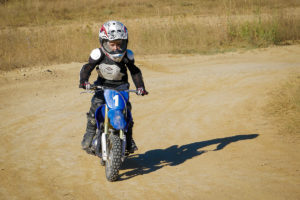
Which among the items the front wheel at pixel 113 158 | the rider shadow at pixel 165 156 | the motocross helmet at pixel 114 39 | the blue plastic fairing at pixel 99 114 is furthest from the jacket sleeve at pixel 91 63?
the rider shadow at pixel 165 156

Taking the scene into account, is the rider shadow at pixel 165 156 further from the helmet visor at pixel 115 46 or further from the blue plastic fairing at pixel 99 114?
the helmet visor at pixel 115 46

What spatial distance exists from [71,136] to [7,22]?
24.0 m

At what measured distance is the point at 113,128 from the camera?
20.3ft

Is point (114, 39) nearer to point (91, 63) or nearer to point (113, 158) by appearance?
point (91, 63)

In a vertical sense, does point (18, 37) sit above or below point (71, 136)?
above

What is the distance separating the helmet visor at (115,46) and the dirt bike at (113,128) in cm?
57

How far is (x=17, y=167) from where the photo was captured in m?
7.03

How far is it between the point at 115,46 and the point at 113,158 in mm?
1653

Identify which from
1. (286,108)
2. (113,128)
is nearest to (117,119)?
(113,128)

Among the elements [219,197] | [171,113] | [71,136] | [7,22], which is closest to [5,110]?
[71,136]

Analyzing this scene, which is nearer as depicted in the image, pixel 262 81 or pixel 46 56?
pixel 262 81

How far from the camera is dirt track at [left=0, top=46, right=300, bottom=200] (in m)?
5.99

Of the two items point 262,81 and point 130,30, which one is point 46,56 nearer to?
point 130,30

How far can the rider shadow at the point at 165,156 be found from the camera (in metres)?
6.84
